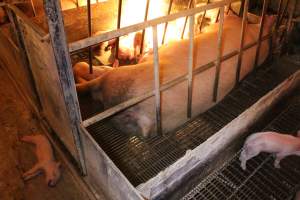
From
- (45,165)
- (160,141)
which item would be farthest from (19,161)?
(160,141)

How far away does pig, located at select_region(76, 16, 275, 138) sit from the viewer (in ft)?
8.89

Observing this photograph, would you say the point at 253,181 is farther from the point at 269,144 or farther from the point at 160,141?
the point at 160,141

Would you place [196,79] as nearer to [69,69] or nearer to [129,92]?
[129,92]

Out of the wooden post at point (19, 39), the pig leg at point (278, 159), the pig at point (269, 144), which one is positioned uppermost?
the wooden post at point (19, 39)

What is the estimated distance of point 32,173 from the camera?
2826 mm

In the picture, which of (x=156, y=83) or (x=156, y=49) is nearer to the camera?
(x=156, y=49)

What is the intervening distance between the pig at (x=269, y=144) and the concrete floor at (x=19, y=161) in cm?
154

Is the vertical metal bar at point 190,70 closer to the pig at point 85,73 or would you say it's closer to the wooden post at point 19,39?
the pig at point 85,73

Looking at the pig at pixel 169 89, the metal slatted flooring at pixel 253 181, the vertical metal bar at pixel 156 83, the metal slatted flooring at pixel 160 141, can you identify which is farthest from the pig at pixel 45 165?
the metal slatted flooring at pixel 253 181

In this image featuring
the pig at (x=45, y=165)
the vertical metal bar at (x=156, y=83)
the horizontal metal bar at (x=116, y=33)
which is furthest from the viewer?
the pig at (x=45, y=165)

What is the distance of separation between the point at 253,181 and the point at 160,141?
0.94m

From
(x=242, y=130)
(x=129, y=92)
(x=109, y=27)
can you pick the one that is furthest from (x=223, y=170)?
(x=109, y=27)

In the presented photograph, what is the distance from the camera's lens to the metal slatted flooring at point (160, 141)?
267 centimetres

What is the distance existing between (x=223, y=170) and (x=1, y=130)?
2.58 metres
